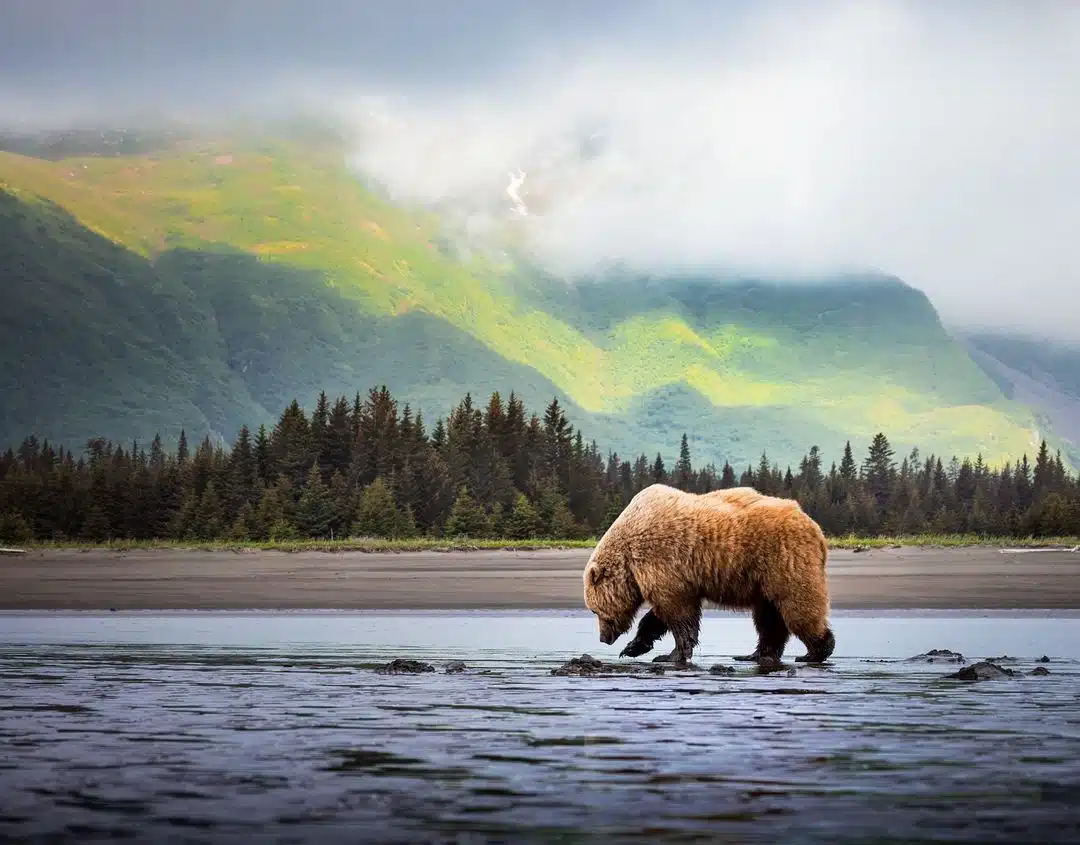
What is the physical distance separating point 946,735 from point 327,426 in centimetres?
11808

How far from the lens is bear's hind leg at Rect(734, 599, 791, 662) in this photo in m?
21.4

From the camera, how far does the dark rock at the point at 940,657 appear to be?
21.6 metres

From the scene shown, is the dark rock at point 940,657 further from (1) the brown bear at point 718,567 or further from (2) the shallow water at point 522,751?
(1) the brown bear at point 718,567

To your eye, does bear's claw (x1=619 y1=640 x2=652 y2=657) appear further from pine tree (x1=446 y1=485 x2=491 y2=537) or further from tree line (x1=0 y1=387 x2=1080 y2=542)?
pine tree (x1=446 y1=485 x2=491 y2=537)

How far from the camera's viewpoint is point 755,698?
16.6 metres

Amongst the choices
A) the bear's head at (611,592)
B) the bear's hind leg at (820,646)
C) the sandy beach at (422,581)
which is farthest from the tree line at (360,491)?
the bear's hind leg at (820,646)

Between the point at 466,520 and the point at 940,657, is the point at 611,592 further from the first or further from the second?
the point at 466,520

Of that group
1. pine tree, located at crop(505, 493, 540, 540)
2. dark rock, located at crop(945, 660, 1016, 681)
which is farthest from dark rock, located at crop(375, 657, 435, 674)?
pine tree, located at crop(505, 493, 540, 540)

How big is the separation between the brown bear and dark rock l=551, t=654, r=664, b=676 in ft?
3.70

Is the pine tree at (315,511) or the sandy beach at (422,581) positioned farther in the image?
the pine tree at (315,511)

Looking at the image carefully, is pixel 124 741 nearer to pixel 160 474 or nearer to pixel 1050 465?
pixel 160 474

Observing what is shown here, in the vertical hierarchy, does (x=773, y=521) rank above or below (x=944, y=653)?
above

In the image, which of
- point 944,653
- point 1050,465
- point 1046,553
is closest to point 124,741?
point 944,653

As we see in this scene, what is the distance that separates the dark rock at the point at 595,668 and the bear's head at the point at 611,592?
75.4 inches
